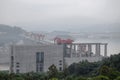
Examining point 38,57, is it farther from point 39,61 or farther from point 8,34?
point 8,34

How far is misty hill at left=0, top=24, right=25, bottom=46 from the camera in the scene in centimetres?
2411

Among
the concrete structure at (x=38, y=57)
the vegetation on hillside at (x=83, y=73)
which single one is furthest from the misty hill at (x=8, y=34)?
the vegetation on hillside at (x=83, y=73)

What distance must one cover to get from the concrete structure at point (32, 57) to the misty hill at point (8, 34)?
427 inches

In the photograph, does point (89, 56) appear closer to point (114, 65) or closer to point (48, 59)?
point (48, 59)

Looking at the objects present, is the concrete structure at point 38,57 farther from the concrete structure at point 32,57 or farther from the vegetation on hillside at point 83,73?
the vegetation on hillside at point 83,73

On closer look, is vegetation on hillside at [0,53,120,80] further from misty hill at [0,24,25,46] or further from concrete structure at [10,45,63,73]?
misty hill at [0,24,25,46]

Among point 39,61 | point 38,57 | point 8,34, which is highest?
point 8,34

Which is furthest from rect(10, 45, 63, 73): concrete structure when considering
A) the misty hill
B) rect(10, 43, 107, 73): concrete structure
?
the misty hill

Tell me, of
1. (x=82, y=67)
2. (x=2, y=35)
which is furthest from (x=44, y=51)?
(x=2, y=35)

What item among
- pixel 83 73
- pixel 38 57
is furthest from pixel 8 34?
pixel 83 73

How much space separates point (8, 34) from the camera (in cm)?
2577

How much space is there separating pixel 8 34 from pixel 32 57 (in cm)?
1409

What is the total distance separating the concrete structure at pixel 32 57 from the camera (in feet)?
39.1

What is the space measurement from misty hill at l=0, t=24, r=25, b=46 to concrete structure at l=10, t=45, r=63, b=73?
10846 millimetres
